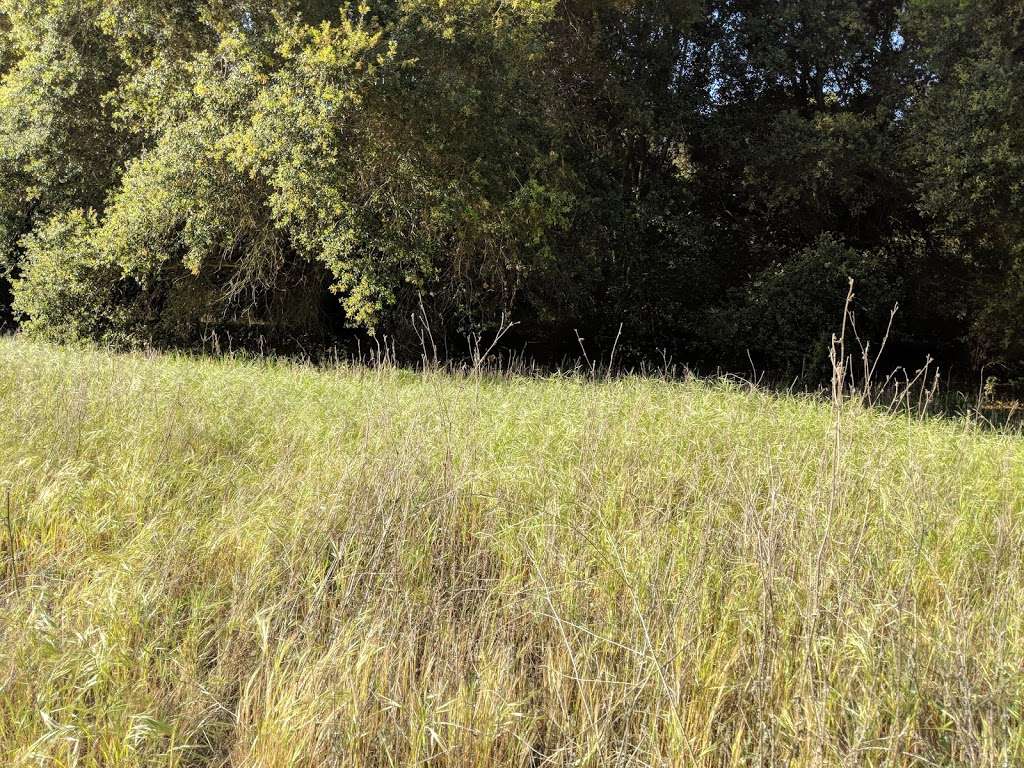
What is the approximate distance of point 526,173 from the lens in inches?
429

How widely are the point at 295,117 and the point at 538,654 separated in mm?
7769

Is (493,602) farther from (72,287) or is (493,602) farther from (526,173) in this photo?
(72,287)

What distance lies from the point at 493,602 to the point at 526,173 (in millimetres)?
8765

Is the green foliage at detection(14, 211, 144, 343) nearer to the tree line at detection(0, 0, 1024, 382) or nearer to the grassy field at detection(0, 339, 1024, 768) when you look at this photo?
the tree line at detection(0, 0, 1024, 382)

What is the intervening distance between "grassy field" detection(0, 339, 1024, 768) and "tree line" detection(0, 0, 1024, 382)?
5527 millimetres

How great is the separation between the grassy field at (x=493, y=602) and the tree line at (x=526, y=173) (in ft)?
18.1

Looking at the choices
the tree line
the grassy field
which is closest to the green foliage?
the tree line

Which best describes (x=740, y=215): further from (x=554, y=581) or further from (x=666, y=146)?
(x=554, y=581)

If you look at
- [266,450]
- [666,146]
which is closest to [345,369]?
[266,450]

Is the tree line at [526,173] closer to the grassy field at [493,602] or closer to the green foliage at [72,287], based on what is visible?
the green foliage at [72,287]

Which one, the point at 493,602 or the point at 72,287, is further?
the point at 72,287

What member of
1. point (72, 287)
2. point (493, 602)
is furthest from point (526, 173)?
point (493, 602)

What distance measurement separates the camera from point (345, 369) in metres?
9.27

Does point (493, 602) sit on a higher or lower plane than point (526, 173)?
lower
